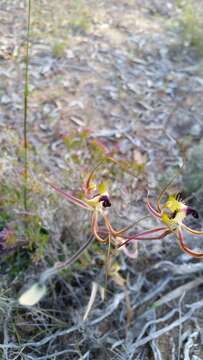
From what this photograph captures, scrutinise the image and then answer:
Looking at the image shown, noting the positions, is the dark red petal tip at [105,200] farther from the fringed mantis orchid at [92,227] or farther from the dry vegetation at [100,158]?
the dry vegetation at [100,158]

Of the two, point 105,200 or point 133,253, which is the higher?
point 105,200

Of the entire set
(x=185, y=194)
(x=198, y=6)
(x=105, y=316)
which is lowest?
(x=105, y=316)

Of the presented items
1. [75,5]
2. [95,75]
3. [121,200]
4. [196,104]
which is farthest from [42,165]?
[75,5]

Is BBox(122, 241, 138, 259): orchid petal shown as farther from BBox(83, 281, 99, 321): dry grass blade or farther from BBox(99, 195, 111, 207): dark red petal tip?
BBox(99, 195, 111, 207): dark red petal tip

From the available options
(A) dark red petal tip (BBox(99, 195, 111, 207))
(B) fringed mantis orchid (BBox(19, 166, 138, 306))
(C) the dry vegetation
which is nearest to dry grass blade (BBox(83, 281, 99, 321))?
(C) the dry vegetation

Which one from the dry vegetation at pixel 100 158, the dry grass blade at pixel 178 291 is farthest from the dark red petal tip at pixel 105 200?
the dry grass blade at pixel 178 291

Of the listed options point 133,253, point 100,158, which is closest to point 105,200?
point 133,253

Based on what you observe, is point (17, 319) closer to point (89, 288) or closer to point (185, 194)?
point (89, 288)

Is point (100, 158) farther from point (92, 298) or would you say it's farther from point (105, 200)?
point (105, 200)
